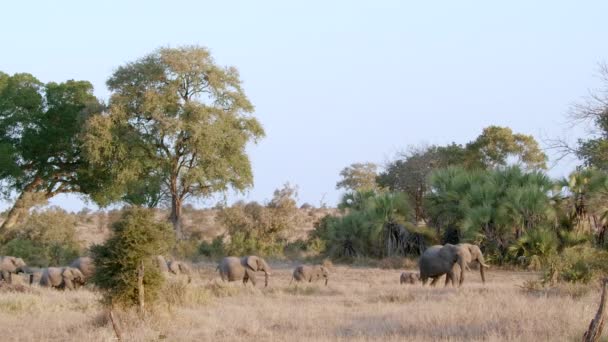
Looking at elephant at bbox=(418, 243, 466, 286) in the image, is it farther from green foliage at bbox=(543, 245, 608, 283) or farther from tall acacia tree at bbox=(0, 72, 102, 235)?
tall acacia tree at bbox=(0, 72, 102, 235)

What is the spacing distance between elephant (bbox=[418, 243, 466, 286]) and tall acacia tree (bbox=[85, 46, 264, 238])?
53.9 feet

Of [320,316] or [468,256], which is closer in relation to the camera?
[320,316]

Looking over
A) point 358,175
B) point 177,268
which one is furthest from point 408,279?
point 358,175

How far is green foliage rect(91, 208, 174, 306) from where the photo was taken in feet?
48.8

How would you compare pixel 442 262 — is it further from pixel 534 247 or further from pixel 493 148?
pixel 493 148

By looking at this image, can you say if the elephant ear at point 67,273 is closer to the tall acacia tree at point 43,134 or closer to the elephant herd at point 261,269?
the elephant herd at point 261,269

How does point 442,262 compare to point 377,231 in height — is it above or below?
below

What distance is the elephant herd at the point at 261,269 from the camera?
23.1 metres

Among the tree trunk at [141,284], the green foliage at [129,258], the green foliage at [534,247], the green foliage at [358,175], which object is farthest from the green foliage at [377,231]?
the green foliage at [358,175]

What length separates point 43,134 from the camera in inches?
1673

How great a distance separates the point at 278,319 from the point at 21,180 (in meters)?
31.1

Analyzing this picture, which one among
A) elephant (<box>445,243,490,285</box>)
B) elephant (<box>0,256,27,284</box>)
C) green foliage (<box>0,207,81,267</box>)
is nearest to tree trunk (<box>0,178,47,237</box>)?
green foliage (<box>0,207,81,267</box>)

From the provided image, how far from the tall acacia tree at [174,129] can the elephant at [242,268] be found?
13.5m

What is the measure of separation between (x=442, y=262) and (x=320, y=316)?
9.07 meters
